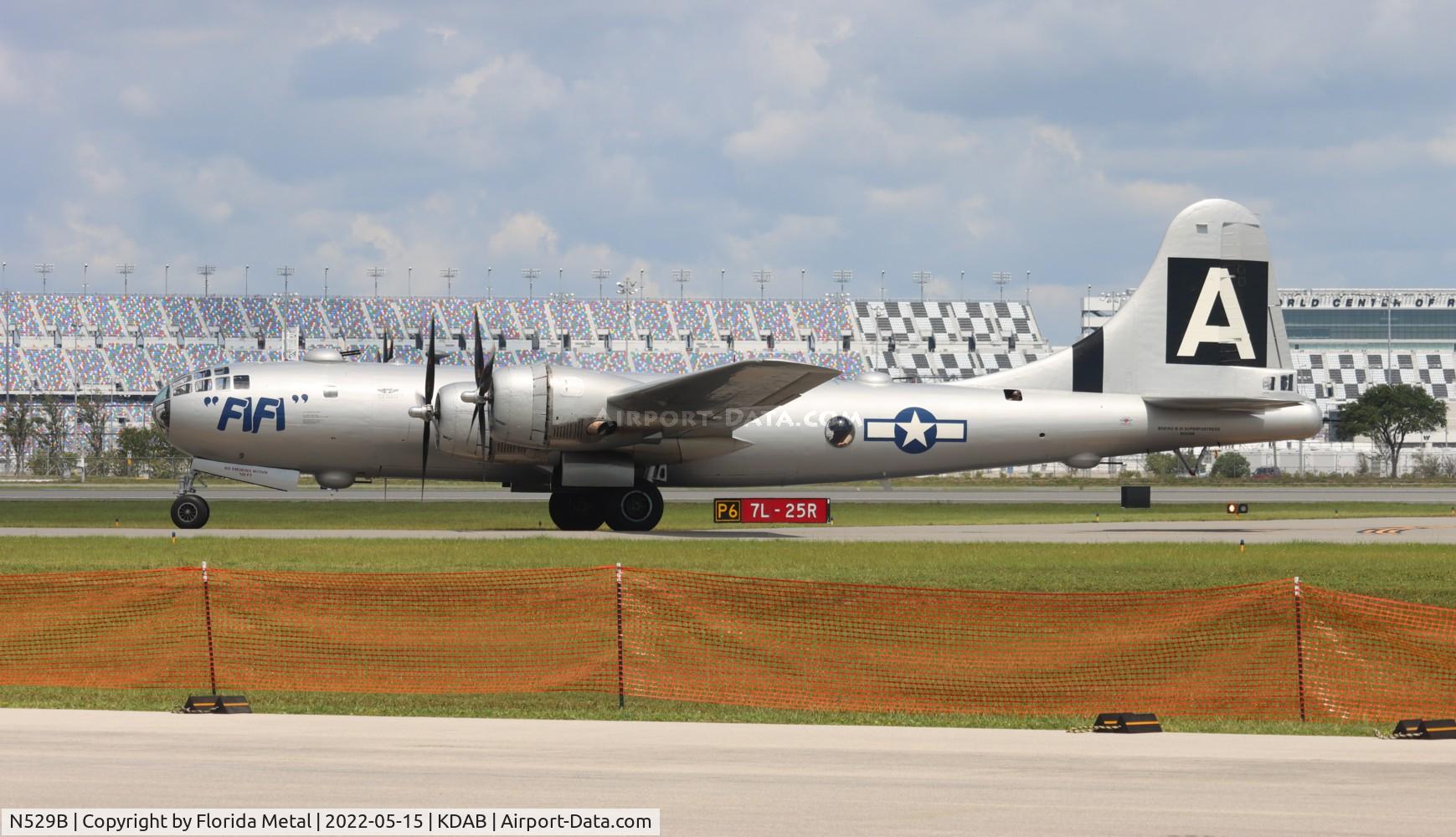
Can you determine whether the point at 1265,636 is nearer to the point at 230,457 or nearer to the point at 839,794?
the point at 839,794

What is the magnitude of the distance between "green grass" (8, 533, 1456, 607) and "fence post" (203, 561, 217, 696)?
9810 millimetres

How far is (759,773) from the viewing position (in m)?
10.7

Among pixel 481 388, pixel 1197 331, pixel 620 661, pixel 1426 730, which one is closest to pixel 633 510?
pixel 481 388

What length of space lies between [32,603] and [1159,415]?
29080mm

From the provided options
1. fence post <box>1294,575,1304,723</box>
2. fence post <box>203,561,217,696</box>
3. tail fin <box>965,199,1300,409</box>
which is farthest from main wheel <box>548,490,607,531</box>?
fence post <box>1294,575,1304,723</box>

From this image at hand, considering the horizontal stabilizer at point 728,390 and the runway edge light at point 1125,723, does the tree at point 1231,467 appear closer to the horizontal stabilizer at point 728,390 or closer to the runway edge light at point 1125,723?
the horizontal stabilizer at point 728,390

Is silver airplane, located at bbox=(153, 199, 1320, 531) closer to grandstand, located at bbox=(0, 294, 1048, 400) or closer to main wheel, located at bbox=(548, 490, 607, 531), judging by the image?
main wheel, located at bbox=(548, 490, 607, 531)

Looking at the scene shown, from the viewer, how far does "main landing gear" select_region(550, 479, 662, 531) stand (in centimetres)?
3566

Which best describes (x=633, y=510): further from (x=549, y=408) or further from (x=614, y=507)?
(x=549, y=408)

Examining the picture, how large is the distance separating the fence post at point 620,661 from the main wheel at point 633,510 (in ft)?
67.9

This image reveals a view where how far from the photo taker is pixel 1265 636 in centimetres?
1498

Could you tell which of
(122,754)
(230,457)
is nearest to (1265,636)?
(122,754)

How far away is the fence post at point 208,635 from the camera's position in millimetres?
14828

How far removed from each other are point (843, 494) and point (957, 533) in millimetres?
29042
